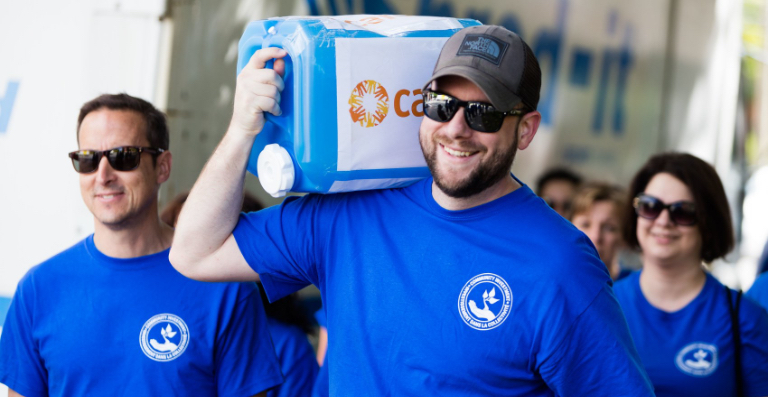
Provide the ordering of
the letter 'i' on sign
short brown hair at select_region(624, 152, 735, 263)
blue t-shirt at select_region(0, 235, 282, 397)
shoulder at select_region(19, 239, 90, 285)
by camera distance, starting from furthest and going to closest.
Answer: the letter 'i' on sign, short brown hair at select_region(624, 152, 735, 263), shoulder at select_region(19, 239, 90, 285), blue t-shirt at select_region(0, 235, 282, 397)

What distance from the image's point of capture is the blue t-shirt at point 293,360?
9.89ft

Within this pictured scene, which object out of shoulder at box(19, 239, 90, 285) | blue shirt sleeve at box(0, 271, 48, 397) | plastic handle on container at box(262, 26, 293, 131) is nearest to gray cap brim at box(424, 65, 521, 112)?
plastic handle on container at box(262, 26, 293, 131)

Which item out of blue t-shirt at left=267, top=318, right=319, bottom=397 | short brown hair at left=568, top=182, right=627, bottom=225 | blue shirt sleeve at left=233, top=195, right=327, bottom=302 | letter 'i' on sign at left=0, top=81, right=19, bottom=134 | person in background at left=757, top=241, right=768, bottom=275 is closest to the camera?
blue shirt sleeve at left=233, top=195, right=327, bottom=302

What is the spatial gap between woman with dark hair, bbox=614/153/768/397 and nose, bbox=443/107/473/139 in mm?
1547

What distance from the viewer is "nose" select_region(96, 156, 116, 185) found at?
2.49 metres

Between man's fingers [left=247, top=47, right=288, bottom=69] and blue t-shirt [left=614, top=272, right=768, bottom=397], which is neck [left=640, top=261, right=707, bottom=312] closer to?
blue t-shirt [left=614, top=272, right=768, bottom=397]

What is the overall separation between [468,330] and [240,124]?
77cm

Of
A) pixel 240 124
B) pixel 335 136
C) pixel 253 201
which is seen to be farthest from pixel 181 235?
pixel 253 201

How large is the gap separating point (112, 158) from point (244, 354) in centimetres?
76

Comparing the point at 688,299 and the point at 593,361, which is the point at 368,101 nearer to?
the point at 593,361

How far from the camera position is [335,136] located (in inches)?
74.8

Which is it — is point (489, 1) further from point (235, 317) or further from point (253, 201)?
point (235, 317)

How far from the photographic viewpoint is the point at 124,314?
7.90 ft

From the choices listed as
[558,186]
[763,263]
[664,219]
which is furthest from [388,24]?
[558,186]
